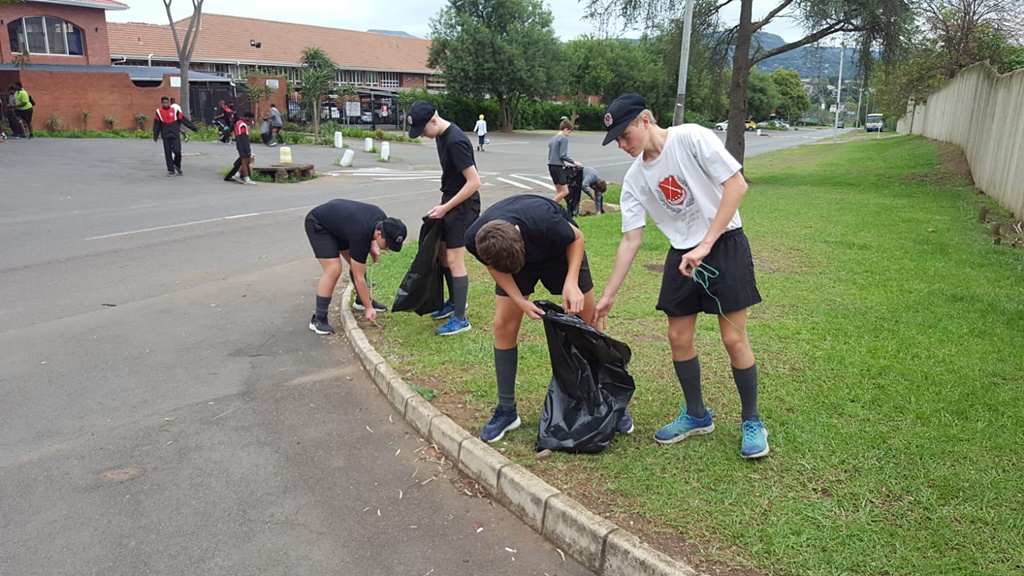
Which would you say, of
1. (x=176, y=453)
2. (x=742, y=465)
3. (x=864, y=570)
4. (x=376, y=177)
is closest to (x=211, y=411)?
(x=176, y=453)

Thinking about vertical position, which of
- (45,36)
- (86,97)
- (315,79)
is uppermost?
(45,36)

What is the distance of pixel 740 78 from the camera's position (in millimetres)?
18828

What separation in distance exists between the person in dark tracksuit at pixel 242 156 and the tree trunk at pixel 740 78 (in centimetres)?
1208

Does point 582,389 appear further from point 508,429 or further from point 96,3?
point 96,3

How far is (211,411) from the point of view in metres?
4.73

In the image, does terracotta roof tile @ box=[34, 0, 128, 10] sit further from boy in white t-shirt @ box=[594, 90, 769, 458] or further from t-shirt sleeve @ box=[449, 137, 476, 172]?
boy in white t-shirt @ box=[594, 90, 769, 458]

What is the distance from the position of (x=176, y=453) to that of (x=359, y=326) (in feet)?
7.64

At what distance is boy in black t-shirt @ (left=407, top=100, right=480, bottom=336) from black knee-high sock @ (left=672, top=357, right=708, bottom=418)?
2436 millimetres

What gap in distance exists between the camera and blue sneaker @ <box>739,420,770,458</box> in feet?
11.9

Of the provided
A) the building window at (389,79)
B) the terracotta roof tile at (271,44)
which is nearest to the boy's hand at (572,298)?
the terracotta roof tile at (271,44)

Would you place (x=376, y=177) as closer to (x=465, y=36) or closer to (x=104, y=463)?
(x=104, y=463)

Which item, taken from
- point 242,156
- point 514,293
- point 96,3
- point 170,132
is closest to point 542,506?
point 514,293

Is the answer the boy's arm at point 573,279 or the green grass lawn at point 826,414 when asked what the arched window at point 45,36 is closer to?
the green grass lawn at point 826,414

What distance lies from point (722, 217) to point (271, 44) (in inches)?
2165
